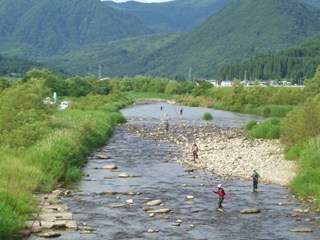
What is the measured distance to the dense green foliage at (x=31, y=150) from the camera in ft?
76.0

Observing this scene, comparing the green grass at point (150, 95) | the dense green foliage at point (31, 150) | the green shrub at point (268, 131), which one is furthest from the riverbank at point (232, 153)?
the green grass at point (150, 95)

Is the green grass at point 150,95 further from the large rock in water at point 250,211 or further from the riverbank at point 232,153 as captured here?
the large rock in water at point 250,211

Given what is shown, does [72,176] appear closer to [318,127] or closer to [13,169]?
[13,169]

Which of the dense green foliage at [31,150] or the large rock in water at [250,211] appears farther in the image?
the large rock in water at [250,211]

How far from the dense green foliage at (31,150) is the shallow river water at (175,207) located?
179 cm

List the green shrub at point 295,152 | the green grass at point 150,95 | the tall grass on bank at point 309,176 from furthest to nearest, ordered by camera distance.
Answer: the green grass at point 150,95 → the green shrub at point 295,152 → the tall grass on bank at point 309,176

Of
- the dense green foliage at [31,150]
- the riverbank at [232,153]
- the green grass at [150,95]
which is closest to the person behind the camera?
the dense green foliage at [31,150]

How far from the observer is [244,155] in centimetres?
4309

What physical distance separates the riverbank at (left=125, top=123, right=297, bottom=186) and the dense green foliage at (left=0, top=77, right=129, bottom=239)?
9068mm

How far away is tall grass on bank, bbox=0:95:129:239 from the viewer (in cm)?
2198

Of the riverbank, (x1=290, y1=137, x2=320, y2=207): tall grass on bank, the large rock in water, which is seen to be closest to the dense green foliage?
the riverbank

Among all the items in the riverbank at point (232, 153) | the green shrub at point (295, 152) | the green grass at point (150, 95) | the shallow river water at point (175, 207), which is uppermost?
the green grass at point (150, 95)

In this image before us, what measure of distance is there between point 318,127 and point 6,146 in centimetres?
2343

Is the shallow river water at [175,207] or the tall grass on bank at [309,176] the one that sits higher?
the tall grass on bank at [309,176]
